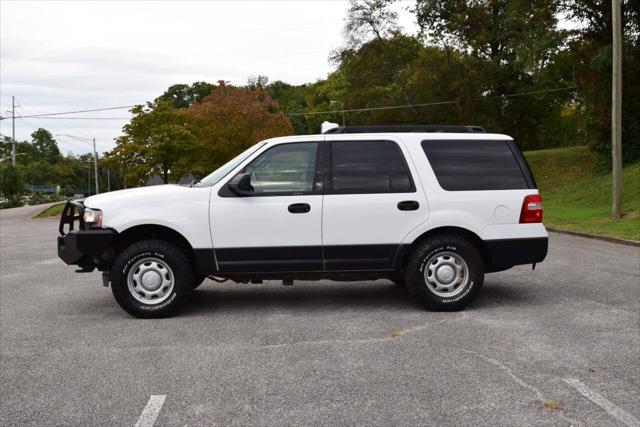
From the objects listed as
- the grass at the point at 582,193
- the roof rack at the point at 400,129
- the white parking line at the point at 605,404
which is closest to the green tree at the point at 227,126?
the grass at the point at 582,193

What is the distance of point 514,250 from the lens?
724 centimetres

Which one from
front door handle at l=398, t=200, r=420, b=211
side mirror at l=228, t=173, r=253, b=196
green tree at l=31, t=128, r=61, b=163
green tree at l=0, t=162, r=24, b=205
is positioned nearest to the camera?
side mirror at l=228, t=173, r=253, b=196

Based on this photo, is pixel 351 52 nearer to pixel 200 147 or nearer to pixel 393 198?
pixel 200 147

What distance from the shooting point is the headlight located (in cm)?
698

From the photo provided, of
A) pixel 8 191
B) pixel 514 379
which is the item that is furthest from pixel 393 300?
Answer: pixel 8 191

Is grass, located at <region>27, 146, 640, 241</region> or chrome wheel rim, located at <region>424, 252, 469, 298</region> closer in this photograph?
chrome wheel rim, located at <region>424, 252, 469, 298</region>

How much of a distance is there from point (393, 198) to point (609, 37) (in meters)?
28.1

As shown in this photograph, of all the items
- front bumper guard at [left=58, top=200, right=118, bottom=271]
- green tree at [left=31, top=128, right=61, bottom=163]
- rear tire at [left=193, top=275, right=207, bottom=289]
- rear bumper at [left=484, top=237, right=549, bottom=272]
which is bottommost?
rear tire at [left=193, top=275, right=207, bottom=289]

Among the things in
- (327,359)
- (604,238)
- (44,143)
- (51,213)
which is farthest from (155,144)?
(44,143)

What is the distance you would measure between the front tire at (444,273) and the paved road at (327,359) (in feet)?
0.61

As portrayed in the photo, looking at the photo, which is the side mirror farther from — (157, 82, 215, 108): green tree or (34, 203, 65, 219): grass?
(157, 82, 215, 108): green tree

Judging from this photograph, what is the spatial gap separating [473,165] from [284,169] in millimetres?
2071

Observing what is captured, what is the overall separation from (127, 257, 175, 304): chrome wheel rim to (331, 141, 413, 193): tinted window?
2015 millimetres

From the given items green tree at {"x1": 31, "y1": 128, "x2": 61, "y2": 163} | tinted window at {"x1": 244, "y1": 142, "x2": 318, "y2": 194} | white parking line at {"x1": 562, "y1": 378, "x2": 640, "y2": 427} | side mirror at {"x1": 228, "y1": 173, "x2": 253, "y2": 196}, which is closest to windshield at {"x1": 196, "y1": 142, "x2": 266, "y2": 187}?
tinted window at {"x1": 244, "y1": 142, "x2": 318, "y2": 194}
